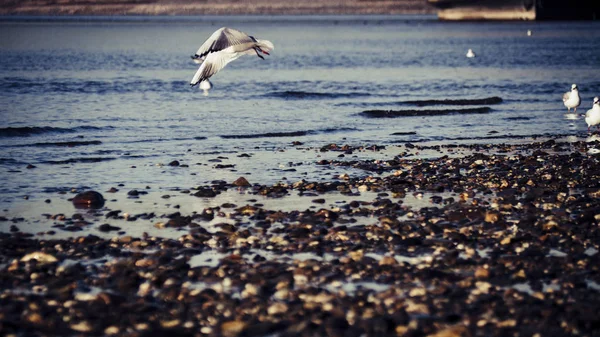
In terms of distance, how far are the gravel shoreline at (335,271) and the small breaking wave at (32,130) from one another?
10161 mm

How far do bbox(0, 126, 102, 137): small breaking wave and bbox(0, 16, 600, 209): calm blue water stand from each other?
5cm

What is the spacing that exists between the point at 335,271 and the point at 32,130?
49.5 feet

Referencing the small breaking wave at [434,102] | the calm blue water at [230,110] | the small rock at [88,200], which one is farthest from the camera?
the small breaking wave at [434,102]

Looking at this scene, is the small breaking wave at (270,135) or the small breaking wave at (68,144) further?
the small breaking wave at (270,135)

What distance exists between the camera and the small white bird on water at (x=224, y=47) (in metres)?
16.0

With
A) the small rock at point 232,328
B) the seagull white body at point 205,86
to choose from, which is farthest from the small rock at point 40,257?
the seagull white body at point 205,86

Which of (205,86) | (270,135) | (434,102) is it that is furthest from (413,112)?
(205,86)

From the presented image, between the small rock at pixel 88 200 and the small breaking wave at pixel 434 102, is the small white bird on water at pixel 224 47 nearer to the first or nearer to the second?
the small rock at pixel 88 200

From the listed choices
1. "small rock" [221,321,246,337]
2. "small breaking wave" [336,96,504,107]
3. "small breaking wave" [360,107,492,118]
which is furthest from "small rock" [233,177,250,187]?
"small breaking wave" [336,96,504,107]

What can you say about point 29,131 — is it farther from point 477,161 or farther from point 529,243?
point 529,243

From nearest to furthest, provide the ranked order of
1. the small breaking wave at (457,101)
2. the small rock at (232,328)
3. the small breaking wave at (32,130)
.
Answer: the small rock at (232,328)
the small breaking wave at (32,130)
the small breaking wave at (457,101)

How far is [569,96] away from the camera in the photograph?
84.7 ft

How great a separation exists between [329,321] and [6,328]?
2664mm

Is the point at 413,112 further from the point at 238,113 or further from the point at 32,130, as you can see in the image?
the point at 32,130
